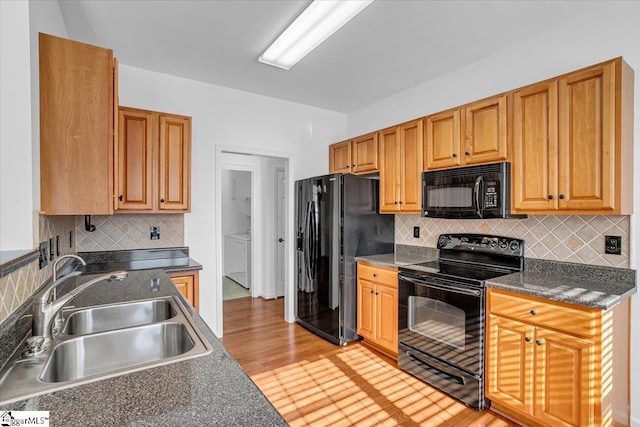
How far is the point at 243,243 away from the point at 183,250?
2.45 meters

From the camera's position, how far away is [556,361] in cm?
182

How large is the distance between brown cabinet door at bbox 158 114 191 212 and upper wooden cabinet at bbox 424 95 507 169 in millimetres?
2164

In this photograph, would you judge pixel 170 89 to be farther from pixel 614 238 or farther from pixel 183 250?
pixel 614 238

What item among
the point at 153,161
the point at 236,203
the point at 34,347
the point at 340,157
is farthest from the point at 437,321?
the point at 236,203

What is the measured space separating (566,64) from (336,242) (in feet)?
7.60

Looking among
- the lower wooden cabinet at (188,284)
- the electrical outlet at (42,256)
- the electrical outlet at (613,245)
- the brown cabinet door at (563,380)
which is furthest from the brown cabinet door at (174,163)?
the electrical outlet at (613,245)

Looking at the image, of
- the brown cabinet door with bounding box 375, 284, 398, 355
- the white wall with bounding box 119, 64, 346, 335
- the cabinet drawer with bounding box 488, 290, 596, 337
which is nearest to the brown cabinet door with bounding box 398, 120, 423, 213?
the brown cabinet door with bounding box 375, 284, 398, 355

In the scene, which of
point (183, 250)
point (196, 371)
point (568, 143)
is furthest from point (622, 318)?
point (183, 250)

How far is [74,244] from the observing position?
268 cm

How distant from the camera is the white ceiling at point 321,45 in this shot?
2.11 metres

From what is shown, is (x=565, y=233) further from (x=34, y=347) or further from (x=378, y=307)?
(x=34, y=347)

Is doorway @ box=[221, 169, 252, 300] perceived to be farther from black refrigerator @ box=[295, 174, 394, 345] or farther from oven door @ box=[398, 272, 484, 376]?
oven door @ box=[398, 272, 484, 376]

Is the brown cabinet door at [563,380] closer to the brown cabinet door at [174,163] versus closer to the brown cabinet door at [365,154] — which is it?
the brown cabinet door at [365,154]

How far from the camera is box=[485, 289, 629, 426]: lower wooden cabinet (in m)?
1.69
